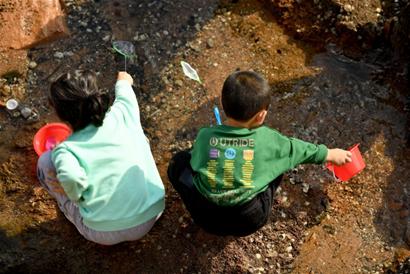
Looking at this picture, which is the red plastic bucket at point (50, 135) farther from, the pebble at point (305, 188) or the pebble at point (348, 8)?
the pebble at point (348, 8)

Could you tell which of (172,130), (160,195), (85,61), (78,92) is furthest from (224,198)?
(85,61)

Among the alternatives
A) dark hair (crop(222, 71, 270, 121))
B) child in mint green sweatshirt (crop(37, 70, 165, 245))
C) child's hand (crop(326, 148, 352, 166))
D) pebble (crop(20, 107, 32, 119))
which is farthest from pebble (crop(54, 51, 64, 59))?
child's hand (crop(326, 148, 352, 166))

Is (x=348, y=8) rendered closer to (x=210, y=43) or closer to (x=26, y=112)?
(x=210, y=43)

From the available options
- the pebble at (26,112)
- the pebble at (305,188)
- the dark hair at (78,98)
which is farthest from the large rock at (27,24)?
the pebble at (305,188)

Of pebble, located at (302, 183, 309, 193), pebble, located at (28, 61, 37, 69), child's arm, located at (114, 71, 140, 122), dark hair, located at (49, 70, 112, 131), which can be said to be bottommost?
pebble, located at (302, 183, 309, 193)

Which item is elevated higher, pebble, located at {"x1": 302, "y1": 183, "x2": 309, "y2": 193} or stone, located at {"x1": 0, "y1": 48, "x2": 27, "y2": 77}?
stone, located at {"x1": 0, "y1": 48, "x2": 27, "y2": 77}

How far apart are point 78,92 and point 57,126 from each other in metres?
0.98

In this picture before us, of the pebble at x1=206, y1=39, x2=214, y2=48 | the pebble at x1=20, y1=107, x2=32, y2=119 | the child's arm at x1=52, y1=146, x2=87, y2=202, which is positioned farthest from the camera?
the pebble at x1=206, y1=39, x2=214, y2=48

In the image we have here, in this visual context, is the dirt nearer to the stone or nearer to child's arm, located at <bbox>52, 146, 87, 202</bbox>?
the stone

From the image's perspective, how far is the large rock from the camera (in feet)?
11.5

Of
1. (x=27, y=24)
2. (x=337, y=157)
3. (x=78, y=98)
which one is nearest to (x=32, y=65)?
(x=27, y=24)

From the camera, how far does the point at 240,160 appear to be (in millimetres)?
2314

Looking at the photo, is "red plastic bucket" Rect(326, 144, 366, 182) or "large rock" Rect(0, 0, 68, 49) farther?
"large rock" Rect(0, 0, 68, 49)

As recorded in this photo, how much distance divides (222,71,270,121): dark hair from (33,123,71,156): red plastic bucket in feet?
4.09
